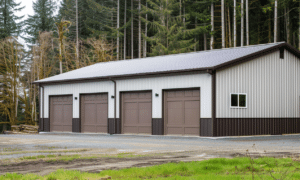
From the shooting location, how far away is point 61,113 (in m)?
25.8

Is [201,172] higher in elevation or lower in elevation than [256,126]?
lower

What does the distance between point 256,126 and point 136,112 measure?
6.45 m

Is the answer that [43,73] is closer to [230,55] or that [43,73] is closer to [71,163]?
[230,55]

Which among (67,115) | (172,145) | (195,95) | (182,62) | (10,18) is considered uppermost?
(10,18)

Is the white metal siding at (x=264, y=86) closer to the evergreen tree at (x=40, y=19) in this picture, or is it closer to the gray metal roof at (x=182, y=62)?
the gray metal roof at (x=182, y=62)

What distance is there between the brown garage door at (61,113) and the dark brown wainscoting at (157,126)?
6562 millimetres

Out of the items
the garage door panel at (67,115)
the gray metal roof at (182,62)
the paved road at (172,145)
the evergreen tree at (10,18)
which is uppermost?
the evergreen tree at (10,18)

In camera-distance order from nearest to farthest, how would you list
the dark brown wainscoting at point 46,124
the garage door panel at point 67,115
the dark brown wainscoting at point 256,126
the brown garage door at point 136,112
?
the dark brown wainscoting at point 256,126, the brown garage door at point 136,112, the garage door panel at point 67,115, the dark brown wainscoting at point 46,124

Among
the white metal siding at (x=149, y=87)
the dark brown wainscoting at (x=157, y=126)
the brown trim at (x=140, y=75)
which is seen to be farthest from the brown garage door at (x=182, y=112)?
the brown trim at (x=140, y=75)

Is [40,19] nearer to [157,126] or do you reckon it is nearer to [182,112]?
[157,126]

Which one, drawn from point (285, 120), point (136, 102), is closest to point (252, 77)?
point (285, 120)

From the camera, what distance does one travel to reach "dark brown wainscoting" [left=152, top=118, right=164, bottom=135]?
20.8m

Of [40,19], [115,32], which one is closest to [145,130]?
[115,32]

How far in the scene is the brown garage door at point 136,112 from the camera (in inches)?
853
